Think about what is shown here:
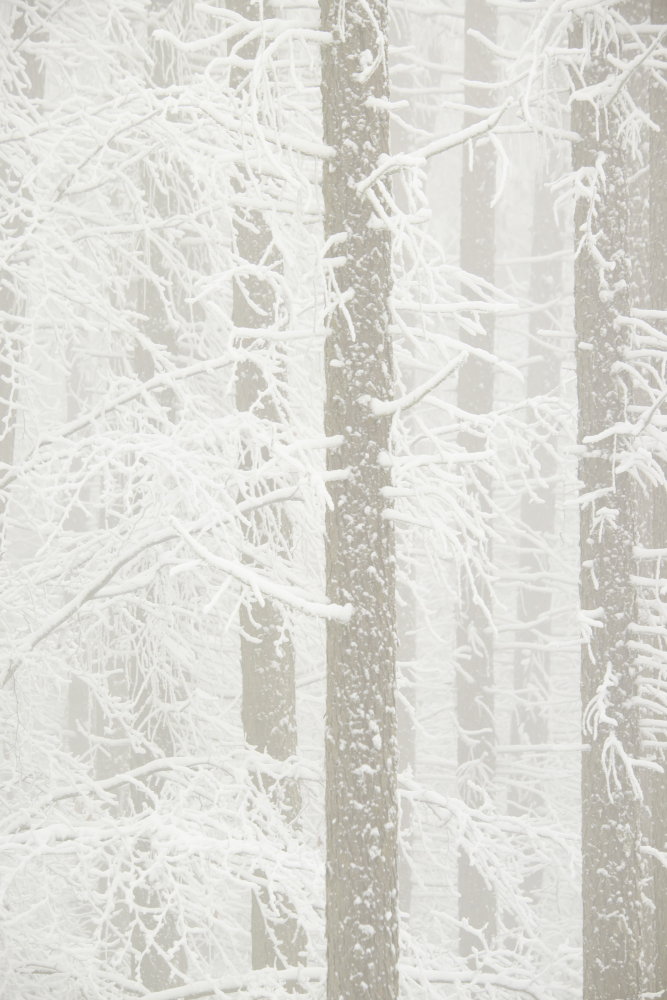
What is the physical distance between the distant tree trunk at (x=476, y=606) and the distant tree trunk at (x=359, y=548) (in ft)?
26.0

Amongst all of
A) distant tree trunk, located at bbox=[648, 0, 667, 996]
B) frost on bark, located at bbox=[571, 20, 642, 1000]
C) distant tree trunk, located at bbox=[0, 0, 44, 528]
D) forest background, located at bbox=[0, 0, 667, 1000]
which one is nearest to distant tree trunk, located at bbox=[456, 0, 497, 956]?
forest background, located at bbox=[0, 0, 667, 1000]

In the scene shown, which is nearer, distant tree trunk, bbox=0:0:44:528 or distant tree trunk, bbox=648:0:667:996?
distant tree trunk, bbox=648:0:667:996

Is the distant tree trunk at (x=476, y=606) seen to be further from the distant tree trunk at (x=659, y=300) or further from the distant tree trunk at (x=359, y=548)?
the distant tree trunk at (x=359, y=548)

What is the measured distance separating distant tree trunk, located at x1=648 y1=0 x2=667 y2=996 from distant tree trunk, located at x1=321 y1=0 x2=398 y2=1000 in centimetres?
313

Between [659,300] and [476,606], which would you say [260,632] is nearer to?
[659,300]

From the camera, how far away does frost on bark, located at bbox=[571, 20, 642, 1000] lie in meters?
5.75

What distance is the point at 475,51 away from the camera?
12617 millimetres

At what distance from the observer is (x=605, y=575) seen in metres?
5.94

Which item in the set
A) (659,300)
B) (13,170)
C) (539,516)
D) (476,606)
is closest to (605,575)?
(659,300)

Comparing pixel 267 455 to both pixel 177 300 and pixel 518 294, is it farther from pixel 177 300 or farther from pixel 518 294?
pixel 518 294

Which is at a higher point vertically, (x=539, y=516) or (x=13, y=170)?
(x=13, y=170)

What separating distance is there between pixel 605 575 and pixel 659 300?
102 inches

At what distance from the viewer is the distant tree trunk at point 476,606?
40.5 ft

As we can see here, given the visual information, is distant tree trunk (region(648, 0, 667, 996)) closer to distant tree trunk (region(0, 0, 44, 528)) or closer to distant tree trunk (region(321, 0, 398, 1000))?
distant tree trunk (region(321, 0, 398, 1000))
